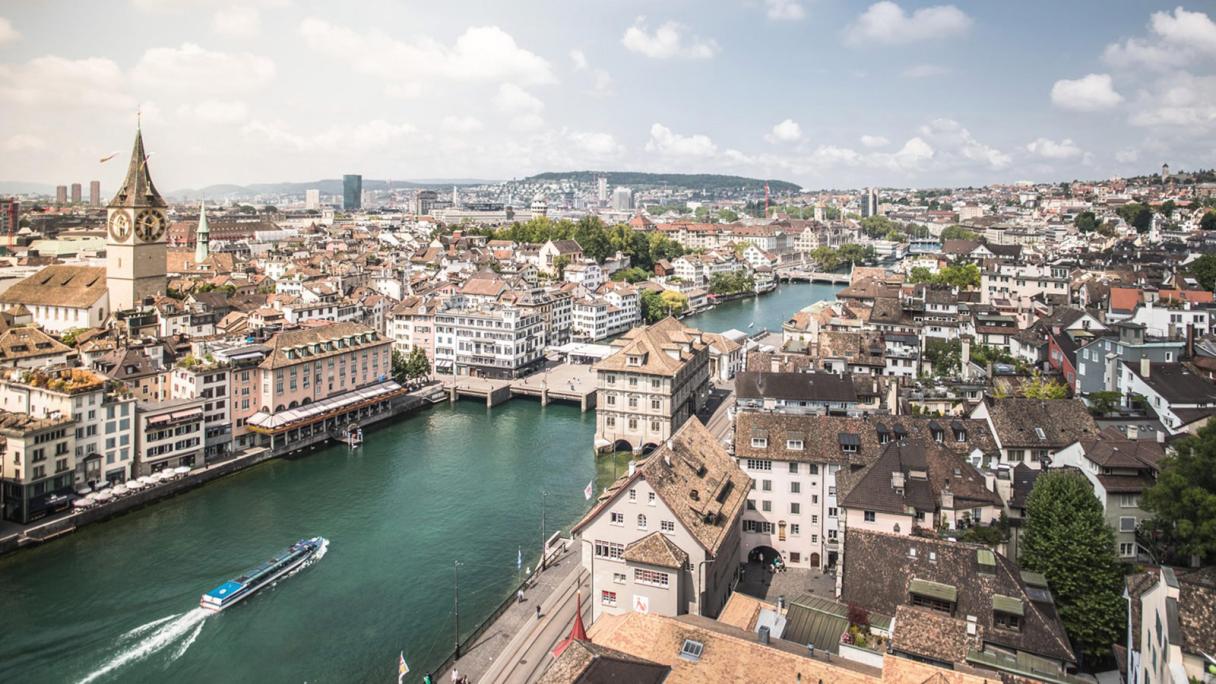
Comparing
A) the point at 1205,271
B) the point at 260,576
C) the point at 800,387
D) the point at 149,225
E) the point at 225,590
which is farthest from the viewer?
the point at 149,225

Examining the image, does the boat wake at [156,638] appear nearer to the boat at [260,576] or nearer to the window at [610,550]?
the boat at [260,576]

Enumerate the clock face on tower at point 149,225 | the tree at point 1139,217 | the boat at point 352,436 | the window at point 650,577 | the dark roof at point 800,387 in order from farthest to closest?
the tree at point 1139,217, the clock face on tower at point 149,225, the boat at point 352,436, the dark roof at point 800,387, the window at point 650,577

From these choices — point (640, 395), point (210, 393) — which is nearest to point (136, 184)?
point (210, 393)

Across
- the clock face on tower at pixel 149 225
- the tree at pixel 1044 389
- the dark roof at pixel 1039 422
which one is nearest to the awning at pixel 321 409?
the clock face on tower at pixel 149 225

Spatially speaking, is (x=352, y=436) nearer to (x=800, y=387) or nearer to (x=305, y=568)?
(x=305, y=568)

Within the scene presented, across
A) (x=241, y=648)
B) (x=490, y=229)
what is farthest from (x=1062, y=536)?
(x=490, y=229)

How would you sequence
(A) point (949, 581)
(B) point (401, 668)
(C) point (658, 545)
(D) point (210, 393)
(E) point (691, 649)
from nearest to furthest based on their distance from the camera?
1. (E) point (691, 649)
2. (A) point (949, 581)
3. (C) point (658, 545)
4. (B) point (401, 668)
5. (D) point (210, 393)

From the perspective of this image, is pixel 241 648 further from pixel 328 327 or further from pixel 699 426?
pixel 328 327
